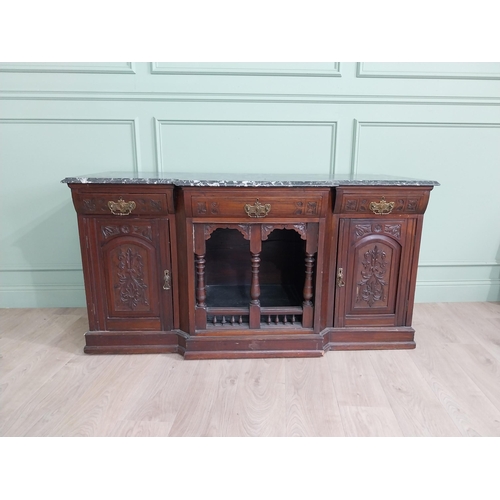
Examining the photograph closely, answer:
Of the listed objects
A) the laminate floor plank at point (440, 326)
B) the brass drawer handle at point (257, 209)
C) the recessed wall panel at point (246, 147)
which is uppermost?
the recessed wall panel at point (246, 147)

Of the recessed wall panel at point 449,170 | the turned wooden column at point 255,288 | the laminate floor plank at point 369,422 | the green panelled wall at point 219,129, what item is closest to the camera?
the laminate floor plank at point 369,422

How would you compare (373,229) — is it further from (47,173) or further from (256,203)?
(47,173)

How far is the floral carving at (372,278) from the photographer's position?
174 centimetres

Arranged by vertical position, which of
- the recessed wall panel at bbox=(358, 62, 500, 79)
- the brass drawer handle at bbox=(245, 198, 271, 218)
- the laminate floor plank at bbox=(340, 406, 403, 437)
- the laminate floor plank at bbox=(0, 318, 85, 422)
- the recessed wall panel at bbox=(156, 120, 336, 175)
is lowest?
the laminate floor plank at bbox=(0, 318, 85, 422)

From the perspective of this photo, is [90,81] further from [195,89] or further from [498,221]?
[498,221]

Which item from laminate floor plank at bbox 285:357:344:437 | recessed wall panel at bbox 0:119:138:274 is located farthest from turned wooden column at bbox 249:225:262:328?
recessed wall panel at bbox 0:119:138:274

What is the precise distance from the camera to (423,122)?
2.15 m

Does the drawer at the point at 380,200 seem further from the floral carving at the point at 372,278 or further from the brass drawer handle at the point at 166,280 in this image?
the brass drawer handle at the point at 166,280

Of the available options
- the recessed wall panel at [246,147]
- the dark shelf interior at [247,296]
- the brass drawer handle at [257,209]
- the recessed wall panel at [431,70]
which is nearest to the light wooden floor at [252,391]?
the dark shelf interior at [247,296]

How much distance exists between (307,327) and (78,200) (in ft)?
3.86

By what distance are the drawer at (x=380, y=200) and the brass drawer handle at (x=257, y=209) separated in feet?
1.02

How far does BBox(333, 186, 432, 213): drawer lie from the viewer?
1620 mm

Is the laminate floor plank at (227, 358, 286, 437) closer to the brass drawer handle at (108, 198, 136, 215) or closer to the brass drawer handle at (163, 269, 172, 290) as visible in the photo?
the brass drawer handle at (163, 269, 172, 290)

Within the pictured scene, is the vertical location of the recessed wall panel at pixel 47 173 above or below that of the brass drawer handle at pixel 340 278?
above
